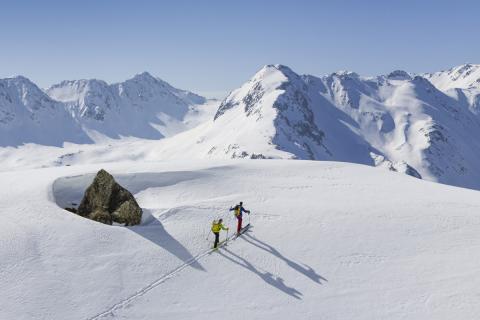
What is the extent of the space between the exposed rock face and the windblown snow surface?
1.13 meters

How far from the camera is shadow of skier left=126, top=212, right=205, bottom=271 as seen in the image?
22.5 meters

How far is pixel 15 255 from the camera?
2112 centimetres

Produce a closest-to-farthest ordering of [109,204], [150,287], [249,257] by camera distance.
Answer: [150,287] → [249,257] → [109,204]

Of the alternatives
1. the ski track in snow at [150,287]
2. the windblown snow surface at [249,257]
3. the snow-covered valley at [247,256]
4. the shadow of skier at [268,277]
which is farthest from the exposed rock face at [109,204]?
the shadow of skier at [268,277]

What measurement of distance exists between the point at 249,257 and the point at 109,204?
30.3ft

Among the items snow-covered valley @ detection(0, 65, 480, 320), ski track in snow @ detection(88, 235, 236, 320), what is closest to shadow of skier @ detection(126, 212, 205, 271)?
snow-covered valley @ detection(0, 65, 480, 320)

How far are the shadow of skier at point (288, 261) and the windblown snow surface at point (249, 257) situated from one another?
0.05 m

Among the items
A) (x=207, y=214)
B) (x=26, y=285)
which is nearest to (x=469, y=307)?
(x=207, y=214)

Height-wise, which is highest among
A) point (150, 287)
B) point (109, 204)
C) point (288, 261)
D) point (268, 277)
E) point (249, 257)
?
point (109, 204)

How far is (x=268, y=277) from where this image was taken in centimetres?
2105

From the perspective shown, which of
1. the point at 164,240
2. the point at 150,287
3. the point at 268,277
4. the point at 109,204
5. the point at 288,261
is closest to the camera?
the point at 150,287

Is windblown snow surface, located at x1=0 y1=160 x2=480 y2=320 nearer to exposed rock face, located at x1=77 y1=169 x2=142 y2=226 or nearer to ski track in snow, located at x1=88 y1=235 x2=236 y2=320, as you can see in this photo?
ski track in snow, located at x1=88 y1=235 x2=236 y2=320

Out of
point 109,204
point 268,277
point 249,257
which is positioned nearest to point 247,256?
point 249,257

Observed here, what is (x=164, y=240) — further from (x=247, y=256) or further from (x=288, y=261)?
(x=288, y=261)
